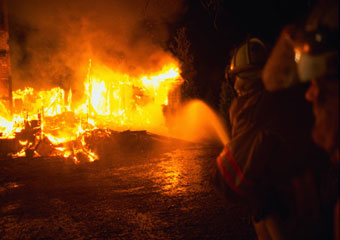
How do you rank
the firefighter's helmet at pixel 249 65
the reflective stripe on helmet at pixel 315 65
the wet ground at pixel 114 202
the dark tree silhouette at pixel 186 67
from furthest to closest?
the dark tree silhouette at pixel 186 67
the wet ground at pixel 114 202
the firefighter's helmet at pixel 249 65
the reflective stripe on helmet at pixel 315 65

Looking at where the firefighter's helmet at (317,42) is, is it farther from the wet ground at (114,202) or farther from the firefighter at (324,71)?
the wet ground at (114,202)

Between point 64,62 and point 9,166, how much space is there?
11.5 m

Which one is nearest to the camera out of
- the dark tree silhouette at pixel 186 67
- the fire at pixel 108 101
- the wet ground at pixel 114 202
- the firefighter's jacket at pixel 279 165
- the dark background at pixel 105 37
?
the firefighter's jacket at pixel 279 165

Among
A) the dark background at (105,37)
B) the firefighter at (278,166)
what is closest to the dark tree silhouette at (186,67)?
the dark background at (105,37)

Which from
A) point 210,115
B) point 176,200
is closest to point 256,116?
point 176,200

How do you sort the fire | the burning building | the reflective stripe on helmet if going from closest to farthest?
the reflective stripe on helmet → the burning building → the fire

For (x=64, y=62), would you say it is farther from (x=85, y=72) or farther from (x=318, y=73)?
(x=318, y=73)

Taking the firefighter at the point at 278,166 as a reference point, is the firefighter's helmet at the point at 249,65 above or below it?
above

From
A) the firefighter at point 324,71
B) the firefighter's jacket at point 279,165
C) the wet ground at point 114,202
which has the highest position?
the firefighter at point 324,71

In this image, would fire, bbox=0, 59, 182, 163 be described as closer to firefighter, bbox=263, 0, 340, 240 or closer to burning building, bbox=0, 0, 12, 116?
burning building, bbox=0, 0, 12, 116

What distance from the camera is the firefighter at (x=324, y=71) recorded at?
132 cm

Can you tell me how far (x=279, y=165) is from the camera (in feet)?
5.48

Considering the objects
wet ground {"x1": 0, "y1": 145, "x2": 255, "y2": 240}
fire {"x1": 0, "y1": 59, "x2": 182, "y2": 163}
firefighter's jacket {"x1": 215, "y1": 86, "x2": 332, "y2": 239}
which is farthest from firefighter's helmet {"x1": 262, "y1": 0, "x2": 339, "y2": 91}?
fire {"x1": 0, "y1": 59, "x2": 182, "y2": 163}

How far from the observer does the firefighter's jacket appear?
1586mm
